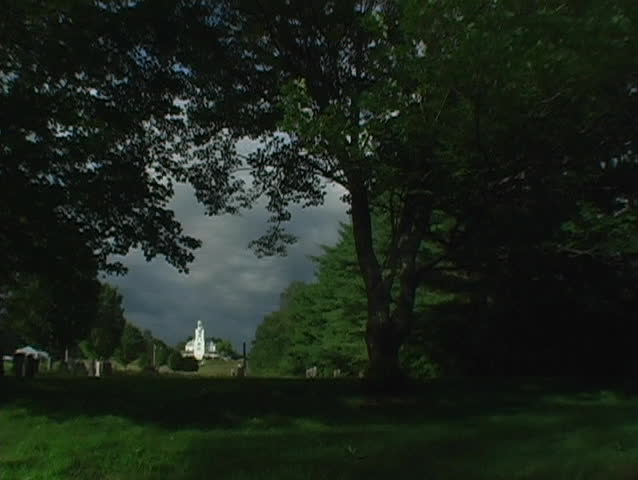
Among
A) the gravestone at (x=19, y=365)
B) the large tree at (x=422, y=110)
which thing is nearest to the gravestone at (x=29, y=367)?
the gravestone at (x=19, y=365)

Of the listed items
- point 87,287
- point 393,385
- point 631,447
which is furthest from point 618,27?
point 87,287

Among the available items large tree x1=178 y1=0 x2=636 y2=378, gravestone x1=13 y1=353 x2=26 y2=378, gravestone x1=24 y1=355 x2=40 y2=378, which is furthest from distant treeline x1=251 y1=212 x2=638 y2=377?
gravestone x1=13 y1=353 x2=26 y2=378

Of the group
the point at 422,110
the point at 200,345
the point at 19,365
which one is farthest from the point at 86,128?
the point at 200,345

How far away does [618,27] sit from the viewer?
10.1m

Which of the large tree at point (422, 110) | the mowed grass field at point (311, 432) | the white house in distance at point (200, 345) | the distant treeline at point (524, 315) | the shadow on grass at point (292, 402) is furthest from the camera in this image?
the white house in distance at point (200, 345)

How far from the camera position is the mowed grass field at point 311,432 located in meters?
8.02

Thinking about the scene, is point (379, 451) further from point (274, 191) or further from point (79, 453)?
point (274, 191)

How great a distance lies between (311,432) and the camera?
1087 cm

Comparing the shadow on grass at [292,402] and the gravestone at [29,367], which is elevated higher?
the gravestone at [29,367]

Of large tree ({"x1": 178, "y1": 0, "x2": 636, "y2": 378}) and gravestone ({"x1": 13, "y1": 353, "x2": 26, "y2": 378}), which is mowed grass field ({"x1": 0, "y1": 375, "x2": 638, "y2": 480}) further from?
gravestone ({"x1": 13, "y1": 353, "x2": 26, "y2": 378})

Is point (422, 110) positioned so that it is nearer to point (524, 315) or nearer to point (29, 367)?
point (524, 315)

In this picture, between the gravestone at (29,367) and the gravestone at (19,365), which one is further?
the gravestone at (29,367)

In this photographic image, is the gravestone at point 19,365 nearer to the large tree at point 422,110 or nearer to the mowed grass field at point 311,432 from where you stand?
the mowed grass field at point 311,432

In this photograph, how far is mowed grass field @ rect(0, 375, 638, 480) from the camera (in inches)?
316
